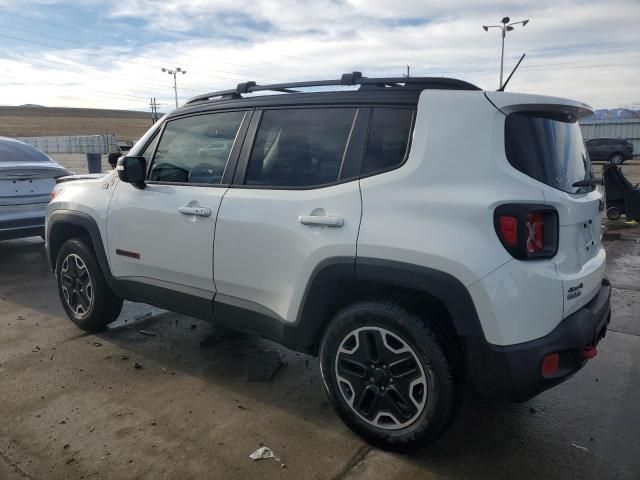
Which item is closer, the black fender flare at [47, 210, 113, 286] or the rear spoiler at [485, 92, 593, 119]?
the rear spoiler at [485, 92, 593, 119]

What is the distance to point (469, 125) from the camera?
8.22ft

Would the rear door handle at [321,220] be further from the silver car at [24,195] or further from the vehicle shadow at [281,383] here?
the silver car at [24,195]

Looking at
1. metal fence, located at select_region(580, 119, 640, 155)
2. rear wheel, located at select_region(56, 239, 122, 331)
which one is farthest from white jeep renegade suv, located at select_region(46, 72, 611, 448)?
metal fence, located at select_region(580, 119, 640, 155)

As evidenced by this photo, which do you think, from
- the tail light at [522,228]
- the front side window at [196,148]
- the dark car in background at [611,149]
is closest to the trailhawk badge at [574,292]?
the tail light at [522,228]

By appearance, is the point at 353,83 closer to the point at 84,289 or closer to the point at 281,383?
the point at 281,383

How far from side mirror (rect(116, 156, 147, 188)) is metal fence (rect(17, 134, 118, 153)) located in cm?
3558

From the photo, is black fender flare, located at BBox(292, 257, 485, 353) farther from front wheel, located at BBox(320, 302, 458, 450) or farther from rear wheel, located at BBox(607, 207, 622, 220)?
rear wheel, located at BBox(607, 207, 622, 220)

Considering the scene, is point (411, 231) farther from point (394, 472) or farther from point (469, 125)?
point (394, 472)

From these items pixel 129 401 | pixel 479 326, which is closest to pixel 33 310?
pixel 129 401

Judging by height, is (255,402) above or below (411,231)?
below

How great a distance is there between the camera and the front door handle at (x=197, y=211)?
330 centimetres

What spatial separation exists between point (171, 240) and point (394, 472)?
6.62 feet

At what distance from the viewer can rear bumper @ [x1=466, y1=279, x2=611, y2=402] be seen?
91.9 inches

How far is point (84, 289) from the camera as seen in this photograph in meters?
4.38
